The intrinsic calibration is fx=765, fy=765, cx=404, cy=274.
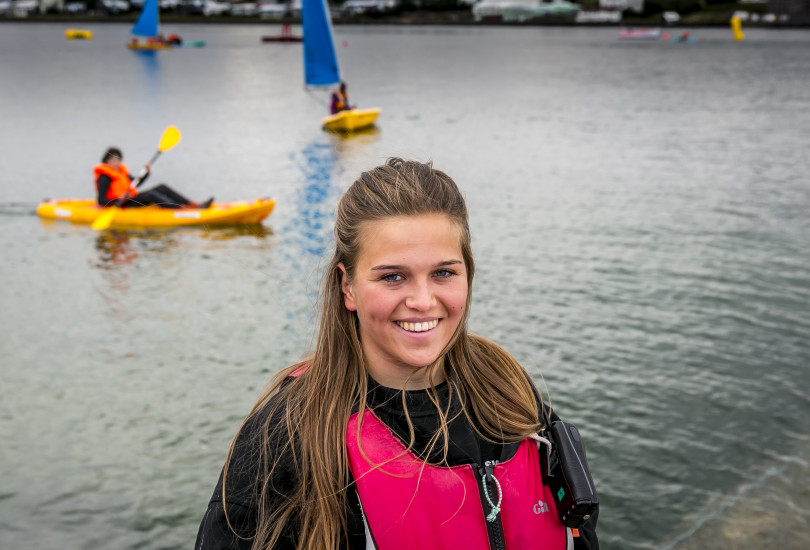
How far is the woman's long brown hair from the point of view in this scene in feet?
7.32

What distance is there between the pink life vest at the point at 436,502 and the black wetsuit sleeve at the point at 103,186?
1337 centimetres

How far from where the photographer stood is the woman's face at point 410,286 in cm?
229

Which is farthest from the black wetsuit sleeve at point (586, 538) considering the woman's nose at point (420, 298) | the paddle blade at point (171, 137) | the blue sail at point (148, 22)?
the blue sail at point (148, 22)

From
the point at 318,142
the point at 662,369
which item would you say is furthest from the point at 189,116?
the point at 662,369

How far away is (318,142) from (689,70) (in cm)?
4291

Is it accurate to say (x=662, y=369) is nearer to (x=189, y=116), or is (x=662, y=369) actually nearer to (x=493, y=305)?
(x=493, y=305)

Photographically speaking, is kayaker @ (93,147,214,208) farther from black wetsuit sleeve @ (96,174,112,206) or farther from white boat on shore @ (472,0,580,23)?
white boat on shore @ (472,0,580,23)

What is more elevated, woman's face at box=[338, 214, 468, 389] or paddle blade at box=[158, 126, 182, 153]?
woman's face at box=[338, 214, 468, 389]

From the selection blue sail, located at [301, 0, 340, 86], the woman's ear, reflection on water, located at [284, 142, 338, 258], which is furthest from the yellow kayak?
the woman's ear

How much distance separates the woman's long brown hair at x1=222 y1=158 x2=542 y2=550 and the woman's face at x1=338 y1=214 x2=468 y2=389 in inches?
2.1

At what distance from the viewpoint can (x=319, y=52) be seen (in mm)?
26891

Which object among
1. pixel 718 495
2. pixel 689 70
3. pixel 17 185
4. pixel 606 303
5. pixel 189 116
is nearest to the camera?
pixel 718 495

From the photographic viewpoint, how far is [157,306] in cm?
1129

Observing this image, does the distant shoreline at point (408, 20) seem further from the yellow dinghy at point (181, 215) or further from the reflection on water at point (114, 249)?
the reflection on water at point (114, 249)
